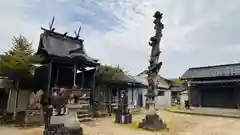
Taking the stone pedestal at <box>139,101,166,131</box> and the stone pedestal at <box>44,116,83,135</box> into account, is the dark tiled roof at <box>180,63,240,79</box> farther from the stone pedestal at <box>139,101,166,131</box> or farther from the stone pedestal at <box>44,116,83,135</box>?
the stone pedestal at <box>44,116,83,135</box>

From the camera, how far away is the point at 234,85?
20.8 meters

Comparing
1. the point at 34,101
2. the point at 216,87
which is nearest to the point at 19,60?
the point at 34,101

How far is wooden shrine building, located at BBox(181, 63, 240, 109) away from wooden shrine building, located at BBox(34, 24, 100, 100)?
497 inches

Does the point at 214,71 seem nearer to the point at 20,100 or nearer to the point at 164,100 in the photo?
the point at 164,100

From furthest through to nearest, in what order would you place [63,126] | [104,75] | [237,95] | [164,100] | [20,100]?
[164,100], [237,95], [104,75], [20,100], [63,126]

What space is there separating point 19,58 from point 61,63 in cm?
319

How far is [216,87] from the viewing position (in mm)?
22172

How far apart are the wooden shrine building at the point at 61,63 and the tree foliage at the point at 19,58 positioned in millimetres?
1309

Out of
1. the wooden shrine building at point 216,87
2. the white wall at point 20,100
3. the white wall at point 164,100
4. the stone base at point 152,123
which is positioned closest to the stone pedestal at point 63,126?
the stone base at point 152,123

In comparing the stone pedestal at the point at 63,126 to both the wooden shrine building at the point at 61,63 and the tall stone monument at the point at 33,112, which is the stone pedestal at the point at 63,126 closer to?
the tall stone monument at the point at 33,112

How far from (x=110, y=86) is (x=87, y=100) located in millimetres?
5248

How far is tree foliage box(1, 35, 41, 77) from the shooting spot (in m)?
12.3

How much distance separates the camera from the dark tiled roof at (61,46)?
14685 mm

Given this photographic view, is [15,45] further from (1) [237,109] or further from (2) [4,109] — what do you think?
(1) [237,109]
